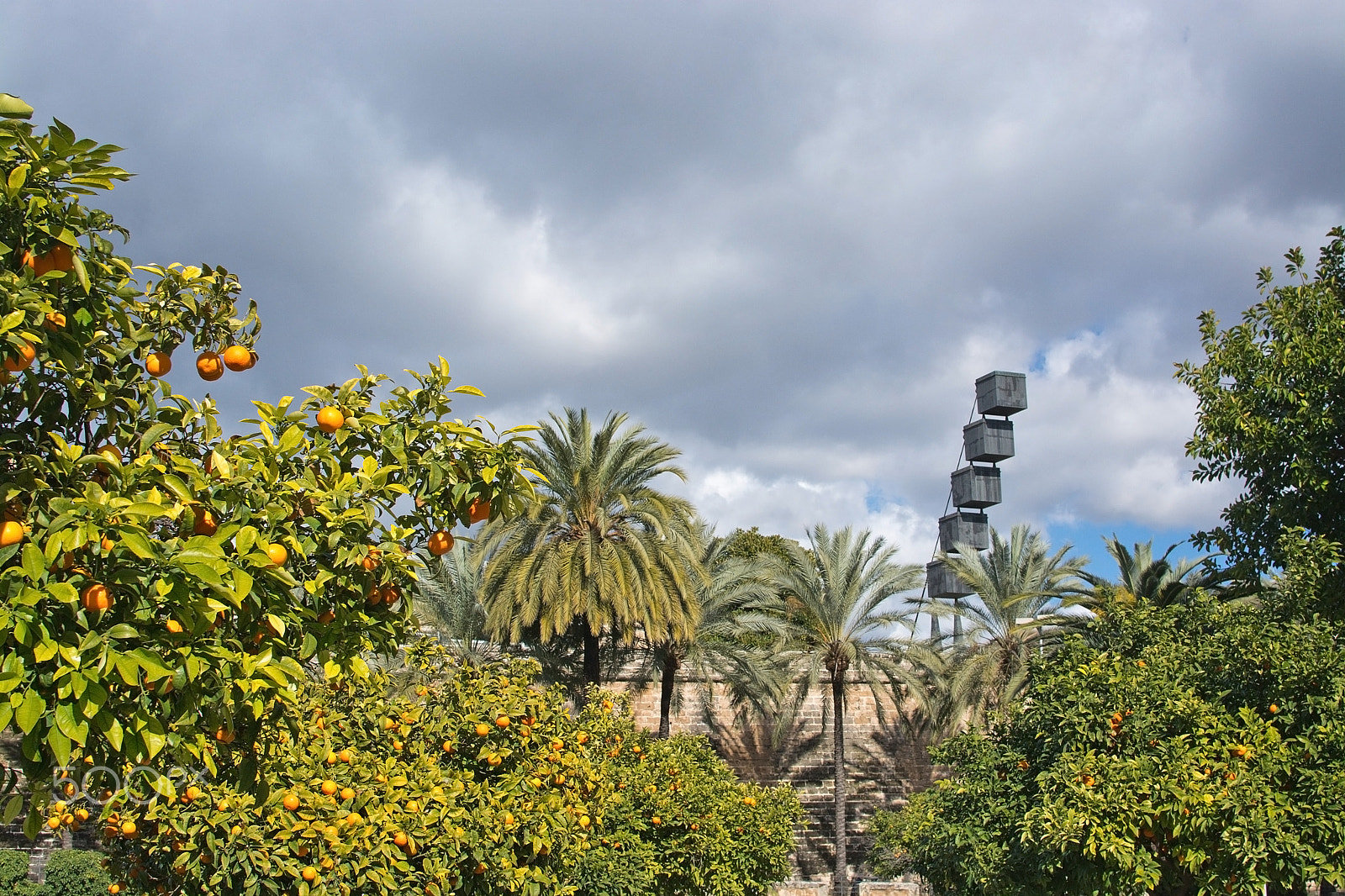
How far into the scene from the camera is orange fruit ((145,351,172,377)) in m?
2.83

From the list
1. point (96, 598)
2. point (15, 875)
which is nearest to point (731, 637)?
point (15, 875)

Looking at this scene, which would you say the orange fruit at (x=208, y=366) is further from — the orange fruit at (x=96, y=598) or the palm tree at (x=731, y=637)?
the palm tree at (x=731, y=637)

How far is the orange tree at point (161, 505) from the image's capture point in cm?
212

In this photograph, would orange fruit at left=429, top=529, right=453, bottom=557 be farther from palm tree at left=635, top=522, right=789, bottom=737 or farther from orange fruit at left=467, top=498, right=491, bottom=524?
palm tree at left=635, top=522, right=789, bottom=737

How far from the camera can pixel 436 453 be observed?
9.68 feet

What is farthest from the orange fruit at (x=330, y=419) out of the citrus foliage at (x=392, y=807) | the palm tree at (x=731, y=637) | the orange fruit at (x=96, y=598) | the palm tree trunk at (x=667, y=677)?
the palm tree trunk at (x=667, y=677)

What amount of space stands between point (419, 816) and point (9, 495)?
4.10 meters

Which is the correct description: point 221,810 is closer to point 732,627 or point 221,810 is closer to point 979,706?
point 732,627

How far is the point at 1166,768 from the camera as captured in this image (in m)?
6.92

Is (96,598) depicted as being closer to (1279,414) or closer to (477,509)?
(477,509)

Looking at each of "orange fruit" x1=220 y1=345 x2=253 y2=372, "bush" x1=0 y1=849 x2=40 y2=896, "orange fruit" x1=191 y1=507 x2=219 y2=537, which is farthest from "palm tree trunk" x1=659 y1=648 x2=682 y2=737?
"orange fruit" x1=191 y1=507 x2=219 y2=537

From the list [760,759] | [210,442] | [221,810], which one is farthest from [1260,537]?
[760,759]

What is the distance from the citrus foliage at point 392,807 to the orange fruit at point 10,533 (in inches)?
91.4

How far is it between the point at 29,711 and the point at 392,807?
4103 millimetres
